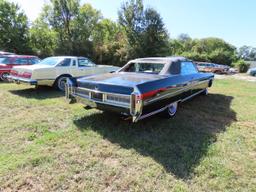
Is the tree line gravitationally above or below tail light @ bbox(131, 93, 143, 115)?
above

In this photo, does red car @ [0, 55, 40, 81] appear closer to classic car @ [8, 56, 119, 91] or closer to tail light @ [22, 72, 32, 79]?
classic car @ [8, 56, 119, 91]

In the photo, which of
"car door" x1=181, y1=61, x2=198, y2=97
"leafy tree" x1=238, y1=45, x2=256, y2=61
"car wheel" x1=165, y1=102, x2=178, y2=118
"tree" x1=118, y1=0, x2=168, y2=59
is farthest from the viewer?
"leafy tree" x1=238, y1=45, x2=256, y2=61

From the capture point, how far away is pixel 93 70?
886 centimetres

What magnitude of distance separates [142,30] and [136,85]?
1993 cm

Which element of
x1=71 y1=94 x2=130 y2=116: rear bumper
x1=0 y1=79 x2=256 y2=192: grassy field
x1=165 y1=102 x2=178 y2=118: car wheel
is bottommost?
x1=0 y1=79 x2=256 y2=192: grassy field

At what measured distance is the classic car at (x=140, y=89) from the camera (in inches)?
139

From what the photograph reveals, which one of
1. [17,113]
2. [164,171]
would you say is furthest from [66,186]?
[17,113]

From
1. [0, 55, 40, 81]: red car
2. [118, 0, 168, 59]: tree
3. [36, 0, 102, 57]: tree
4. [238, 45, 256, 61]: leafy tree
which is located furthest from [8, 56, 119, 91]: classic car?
[238, 45, 256, 61]: leafy tree

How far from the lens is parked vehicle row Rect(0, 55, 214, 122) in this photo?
357cm

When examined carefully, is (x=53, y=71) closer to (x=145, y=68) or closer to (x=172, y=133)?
(x=145, y=68)

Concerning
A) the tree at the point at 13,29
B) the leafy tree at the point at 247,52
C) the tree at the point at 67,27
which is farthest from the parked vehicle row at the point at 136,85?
the leafy tree at the point at 247,52

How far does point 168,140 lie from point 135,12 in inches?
837

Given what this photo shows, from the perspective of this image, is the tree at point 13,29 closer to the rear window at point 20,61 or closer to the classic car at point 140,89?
the rear window at point 20,61

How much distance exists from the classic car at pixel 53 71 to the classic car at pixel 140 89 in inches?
118
